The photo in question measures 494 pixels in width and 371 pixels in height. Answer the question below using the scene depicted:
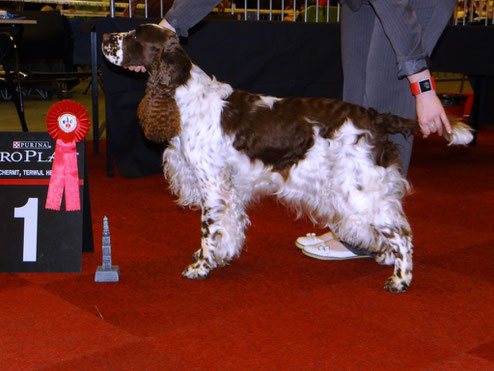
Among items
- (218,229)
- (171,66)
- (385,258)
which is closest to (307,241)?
(385,258)

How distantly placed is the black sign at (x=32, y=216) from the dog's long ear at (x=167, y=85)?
0.33 meters

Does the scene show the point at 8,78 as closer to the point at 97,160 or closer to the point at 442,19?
the point at 97,160

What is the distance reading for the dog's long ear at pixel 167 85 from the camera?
8.28 ft

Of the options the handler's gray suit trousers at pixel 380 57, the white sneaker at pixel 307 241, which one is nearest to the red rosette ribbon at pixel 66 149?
the white sneaker at pixel 307 241

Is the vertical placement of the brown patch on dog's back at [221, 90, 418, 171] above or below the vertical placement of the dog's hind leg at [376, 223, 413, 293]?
above

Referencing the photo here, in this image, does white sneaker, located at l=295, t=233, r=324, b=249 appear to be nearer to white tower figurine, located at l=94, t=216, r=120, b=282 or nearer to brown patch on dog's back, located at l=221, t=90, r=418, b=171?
brown patch on dog's back, located at l=221, t=90, r=418, b=171

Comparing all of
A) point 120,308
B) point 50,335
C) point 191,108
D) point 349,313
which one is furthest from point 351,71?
point 50,335

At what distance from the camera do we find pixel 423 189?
425cm

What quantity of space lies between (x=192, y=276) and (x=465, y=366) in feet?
3.66

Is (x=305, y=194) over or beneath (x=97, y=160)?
over

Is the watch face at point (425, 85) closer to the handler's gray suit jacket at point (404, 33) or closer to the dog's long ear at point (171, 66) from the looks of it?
the handler's gray suit jacket at point (404, 33)

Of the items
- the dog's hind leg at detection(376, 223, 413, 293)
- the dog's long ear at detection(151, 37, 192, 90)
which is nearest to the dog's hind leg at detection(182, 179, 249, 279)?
the dog's long ear at detection(151, 37, 192, 90)

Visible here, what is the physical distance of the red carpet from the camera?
1908 mm

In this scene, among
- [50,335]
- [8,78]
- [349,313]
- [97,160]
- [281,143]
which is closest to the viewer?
[50,335]
